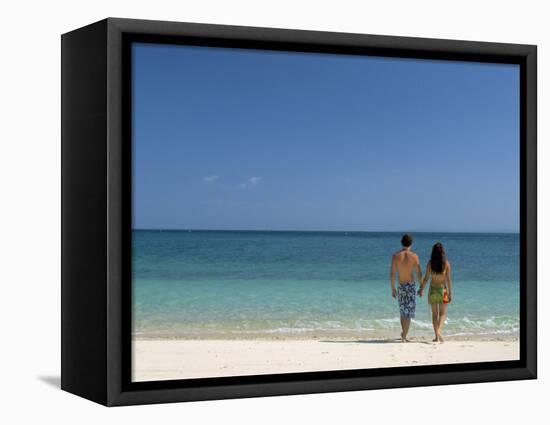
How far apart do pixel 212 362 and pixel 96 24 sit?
10.2 ft

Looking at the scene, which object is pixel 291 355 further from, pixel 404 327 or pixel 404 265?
pixel 404 265

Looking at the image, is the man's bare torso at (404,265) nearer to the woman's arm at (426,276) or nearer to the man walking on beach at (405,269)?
the man walking on beach at (405,269)

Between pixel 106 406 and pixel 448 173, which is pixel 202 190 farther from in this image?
pixel 448 173

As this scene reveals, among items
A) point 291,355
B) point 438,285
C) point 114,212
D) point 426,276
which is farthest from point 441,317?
point 114,212

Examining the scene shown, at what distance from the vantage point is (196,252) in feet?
43.6

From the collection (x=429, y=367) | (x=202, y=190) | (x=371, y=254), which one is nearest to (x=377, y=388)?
(x=429, y=367)

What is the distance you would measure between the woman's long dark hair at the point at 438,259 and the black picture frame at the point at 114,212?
4.27ft

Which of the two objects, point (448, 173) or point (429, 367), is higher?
point (448, 173)

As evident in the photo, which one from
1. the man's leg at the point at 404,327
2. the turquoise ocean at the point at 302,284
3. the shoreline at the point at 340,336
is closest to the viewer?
the turquoise ocean at the point at 302,284

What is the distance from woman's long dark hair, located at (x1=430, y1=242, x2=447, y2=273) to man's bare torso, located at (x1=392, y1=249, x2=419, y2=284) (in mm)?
166

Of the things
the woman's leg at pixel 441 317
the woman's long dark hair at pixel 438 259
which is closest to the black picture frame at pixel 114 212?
the woman's leg at pixel 441 317

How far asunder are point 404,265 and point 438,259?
1.12ft

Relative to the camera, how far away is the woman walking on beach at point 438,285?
13483mm

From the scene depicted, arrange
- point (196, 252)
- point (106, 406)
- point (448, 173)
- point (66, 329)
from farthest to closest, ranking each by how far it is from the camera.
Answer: point (448, 173) < point (196, 252) < point (66, 329) < point (106, 406)
